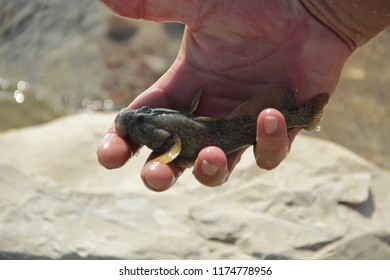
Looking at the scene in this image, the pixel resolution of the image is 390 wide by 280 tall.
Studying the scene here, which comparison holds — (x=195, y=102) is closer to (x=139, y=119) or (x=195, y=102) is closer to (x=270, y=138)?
(x=139, y=119)

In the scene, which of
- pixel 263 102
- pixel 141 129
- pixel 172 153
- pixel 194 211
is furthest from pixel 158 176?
pixel 194 211

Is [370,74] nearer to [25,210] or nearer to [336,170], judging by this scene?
[336,170]

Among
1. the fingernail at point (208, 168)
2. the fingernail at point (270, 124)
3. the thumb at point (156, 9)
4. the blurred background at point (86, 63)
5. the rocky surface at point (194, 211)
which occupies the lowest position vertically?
the blurred background at point (86, 63)

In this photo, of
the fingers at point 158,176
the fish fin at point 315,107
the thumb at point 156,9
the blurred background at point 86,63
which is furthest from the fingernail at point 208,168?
the blurred background at point 86,63

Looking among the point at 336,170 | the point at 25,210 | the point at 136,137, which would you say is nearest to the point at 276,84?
the point at 136,137

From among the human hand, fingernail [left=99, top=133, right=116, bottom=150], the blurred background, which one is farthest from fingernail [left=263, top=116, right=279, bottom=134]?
the blurred background

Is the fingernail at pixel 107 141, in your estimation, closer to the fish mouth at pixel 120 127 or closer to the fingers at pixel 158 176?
the fish mouth at pixel 120 127

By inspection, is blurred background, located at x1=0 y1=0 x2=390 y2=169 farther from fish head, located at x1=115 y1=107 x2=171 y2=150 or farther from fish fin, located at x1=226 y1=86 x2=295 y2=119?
fish head, located at x1=115 y1=107 x2=171 y2=150
